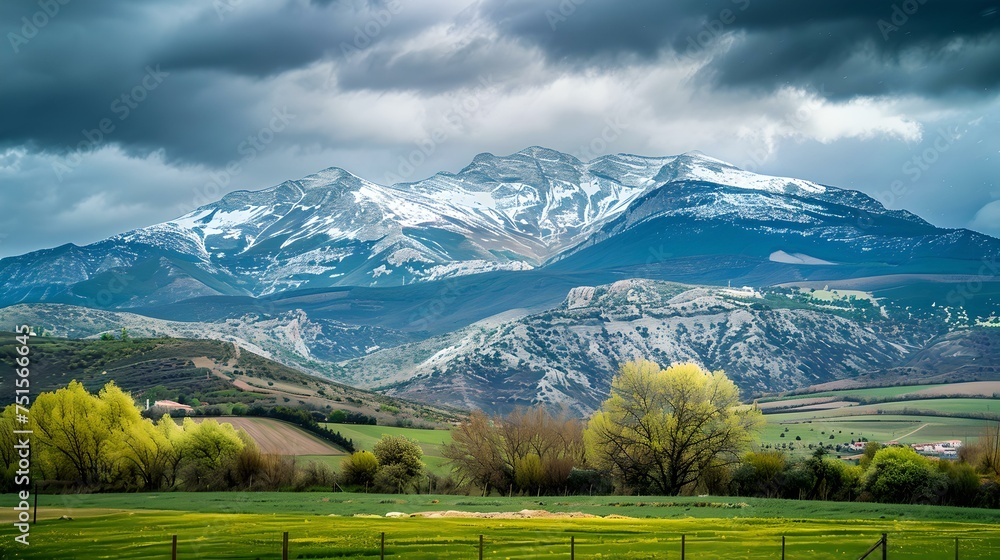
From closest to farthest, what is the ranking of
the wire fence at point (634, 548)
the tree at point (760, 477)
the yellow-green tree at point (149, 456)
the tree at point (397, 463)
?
1. the wire fence at point (634, 548)
2. the tree at point (760, 477)
3. the yellow-green tree at point (149, 456)
4. the tree at point (397, 463)

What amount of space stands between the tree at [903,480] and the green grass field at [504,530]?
11.3 meters

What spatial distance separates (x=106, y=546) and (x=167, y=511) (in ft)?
92.5

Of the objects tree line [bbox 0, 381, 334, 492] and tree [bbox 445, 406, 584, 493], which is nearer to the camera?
tree line [bbox 0, 381, 334, 492]

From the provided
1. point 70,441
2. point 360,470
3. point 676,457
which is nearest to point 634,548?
point 676,457

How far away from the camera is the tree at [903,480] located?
327 ft

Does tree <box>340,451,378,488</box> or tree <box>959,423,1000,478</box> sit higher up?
tree <box>959,423,1000,478</box>

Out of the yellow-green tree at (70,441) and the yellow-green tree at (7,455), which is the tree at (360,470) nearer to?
the yellow-green tree at (70,441)

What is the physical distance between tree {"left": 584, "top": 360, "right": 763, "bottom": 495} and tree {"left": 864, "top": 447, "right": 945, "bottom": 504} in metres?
17.4

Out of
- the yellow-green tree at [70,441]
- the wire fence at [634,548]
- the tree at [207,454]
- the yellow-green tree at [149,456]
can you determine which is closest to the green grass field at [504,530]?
the wire fence at [634,548]

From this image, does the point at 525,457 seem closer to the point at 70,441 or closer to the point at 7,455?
the point at 70,441

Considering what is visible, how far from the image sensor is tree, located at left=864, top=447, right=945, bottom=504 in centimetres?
9981

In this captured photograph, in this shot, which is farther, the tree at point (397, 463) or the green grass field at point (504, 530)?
the tree at point (397, 463)

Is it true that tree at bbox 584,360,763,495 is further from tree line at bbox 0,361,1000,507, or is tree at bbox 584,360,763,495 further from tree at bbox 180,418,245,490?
tree at bbox 180,418,245,490

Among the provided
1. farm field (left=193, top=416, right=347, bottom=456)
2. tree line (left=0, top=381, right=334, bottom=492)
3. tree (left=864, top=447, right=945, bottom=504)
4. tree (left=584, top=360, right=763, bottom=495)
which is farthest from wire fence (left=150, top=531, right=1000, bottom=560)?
farm field (left=193, top=416, right=347, bottom=456)
